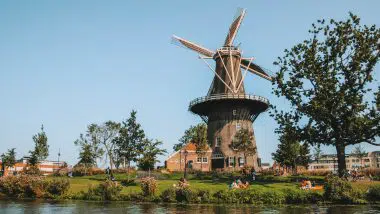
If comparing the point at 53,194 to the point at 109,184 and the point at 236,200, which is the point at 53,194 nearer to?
the point at 109,184

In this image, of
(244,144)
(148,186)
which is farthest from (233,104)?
(148,186)

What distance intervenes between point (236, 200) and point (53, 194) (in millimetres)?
15421

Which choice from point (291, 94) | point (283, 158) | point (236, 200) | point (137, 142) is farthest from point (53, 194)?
point (283, 158)

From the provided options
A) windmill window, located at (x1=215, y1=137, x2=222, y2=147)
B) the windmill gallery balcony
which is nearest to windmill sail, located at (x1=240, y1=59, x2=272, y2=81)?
the windmill gallery balcony

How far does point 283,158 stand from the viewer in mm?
53344

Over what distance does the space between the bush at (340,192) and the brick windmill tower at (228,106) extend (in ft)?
103

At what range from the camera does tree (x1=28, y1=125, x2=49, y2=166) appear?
5551cm

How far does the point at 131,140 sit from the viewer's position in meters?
41.5

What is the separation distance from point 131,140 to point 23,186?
41.5 ft

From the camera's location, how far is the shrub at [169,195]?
27531mm

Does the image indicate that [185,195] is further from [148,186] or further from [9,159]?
[9,159]

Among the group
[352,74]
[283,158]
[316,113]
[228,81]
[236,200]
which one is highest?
[228,81]

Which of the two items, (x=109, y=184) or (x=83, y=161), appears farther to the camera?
(x=83, y=161)

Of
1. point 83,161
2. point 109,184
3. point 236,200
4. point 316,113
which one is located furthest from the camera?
point 83,161
